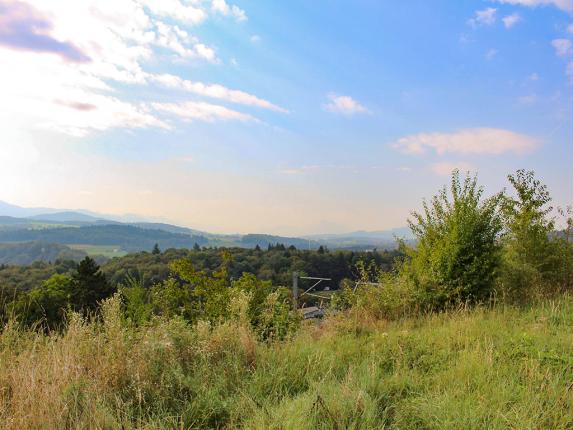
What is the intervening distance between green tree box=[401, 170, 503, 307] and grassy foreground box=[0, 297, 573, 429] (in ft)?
10.0

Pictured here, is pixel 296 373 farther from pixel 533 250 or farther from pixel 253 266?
pixel 253 266

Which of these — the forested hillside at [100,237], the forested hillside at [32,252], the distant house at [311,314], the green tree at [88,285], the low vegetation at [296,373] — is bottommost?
the forested hillside at [32,252]

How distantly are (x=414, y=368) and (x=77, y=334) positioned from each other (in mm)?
3407

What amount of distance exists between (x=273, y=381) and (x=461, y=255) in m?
5.92

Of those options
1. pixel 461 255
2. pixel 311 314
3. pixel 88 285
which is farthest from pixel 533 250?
pixel 88 285

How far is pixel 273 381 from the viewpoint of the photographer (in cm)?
352

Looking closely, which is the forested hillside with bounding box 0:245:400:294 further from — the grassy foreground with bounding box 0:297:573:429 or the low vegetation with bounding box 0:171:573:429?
the grassy foreground with bounding box 0:297:573:429

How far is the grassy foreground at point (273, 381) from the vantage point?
8.91ft

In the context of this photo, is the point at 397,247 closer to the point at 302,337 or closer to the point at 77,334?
the point at 302,337

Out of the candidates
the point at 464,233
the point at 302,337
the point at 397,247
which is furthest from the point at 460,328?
the point at 397,247

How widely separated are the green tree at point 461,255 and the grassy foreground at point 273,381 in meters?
3.05

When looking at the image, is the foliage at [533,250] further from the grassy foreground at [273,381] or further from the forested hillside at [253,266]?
the forested hillside at [253,266]

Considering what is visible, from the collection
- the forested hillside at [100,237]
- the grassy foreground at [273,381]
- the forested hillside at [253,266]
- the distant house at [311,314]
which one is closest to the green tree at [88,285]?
the forested hillside at [253,266]

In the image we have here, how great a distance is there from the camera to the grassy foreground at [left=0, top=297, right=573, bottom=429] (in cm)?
271
